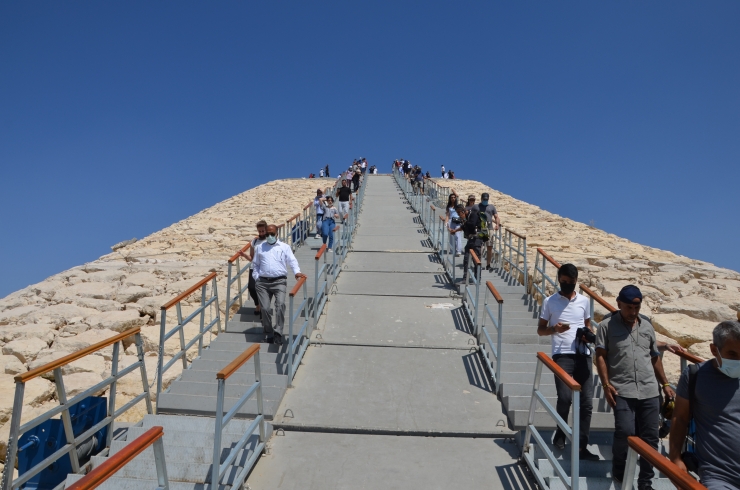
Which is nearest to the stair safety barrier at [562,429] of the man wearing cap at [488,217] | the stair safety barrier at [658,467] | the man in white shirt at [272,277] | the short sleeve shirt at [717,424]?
the stair safety barrier at [658,467]

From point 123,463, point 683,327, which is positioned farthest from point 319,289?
point 683,327

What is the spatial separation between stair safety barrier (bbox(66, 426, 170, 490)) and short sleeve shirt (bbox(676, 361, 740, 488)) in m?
3.40

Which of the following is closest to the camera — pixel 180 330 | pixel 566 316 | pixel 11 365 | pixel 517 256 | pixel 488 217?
pixel 566 316

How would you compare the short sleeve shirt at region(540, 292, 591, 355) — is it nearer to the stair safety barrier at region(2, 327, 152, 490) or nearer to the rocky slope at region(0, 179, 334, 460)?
the stair safety barrier at region(2, 327, 152, 490)

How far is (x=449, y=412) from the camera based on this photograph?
19.0ft

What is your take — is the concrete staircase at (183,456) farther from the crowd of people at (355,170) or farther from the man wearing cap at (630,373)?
the crowd of people at (355,170)

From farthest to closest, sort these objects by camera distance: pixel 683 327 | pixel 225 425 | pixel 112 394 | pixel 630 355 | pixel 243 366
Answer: pixel 683 327, pixel 243 366, pixel 112 394, pixel 225 425, pixel 630 355

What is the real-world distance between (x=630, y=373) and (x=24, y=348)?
7.84m

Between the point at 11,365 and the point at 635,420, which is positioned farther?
the point at 11,365

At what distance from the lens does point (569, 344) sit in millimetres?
4973

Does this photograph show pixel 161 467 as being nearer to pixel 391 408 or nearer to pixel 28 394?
pixel 391 408

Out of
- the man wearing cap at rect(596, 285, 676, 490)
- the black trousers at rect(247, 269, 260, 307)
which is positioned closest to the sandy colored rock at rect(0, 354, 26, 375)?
the black trousers at rect(247, 269, 260, 307)

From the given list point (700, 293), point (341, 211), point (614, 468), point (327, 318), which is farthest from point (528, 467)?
point (341, 211)

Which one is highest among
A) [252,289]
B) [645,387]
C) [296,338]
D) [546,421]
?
[645,387]
